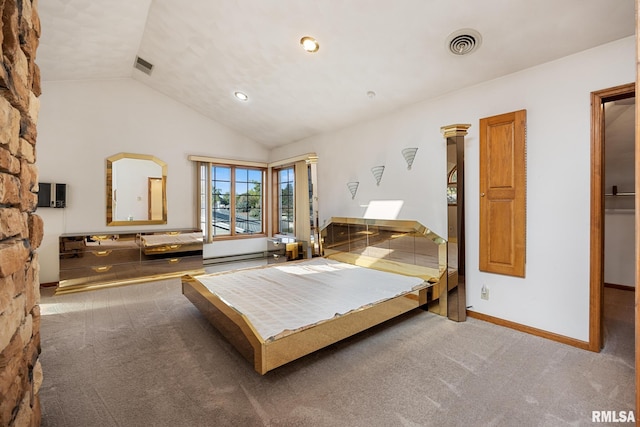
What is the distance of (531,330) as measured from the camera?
2.65m

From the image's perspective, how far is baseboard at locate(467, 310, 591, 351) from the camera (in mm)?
2398

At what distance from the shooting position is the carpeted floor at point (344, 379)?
5.37 feet

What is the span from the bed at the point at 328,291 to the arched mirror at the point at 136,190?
2452 mm

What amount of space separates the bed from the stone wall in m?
1.07

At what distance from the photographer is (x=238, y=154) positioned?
19.6 ft

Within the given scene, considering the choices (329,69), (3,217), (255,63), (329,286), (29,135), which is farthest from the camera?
(255,63)

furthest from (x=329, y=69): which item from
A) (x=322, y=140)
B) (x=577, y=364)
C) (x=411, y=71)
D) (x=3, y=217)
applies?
(x=577, y=364)

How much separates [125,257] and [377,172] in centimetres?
405

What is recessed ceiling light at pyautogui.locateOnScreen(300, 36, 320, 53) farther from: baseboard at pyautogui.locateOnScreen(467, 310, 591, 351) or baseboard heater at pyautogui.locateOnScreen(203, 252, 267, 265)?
baseboard heater at pyautogui.locateOnScreen(203, 252, 267, 265)

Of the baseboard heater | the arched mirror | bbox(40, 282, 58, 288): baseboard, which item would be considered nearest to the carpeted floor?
bbox(40, 282, 58, 288): baseboard

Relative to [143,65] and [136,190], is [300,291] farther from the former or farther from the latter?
[143,65]

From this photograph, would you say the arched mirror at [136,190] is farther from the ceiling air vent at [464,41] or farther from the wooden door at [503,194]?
the wooden door at [503,194]

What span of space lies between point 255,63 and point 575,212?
3676mm

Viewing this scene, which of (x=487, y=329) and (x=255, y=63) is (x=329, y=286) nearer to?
(x=487, y=329)
